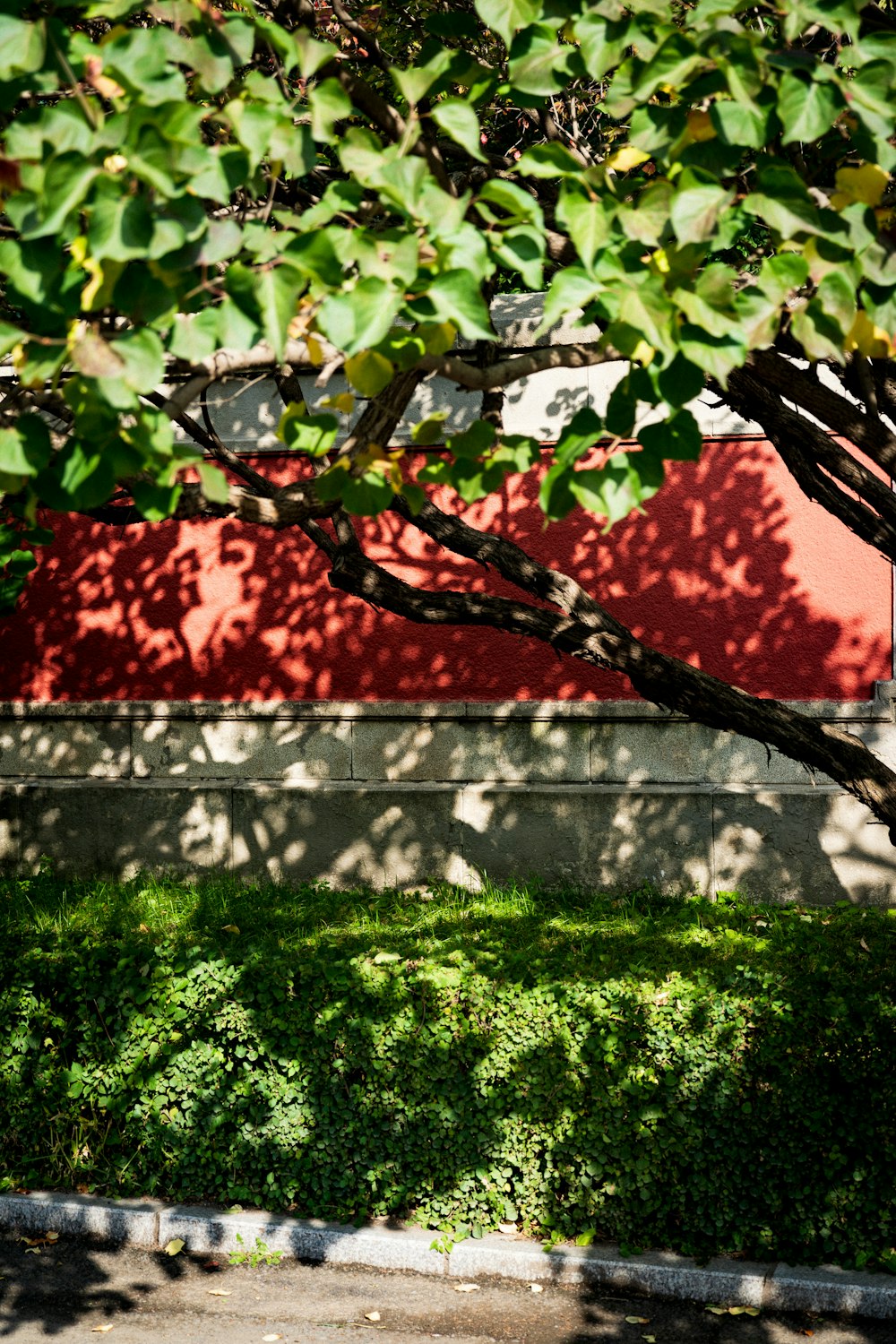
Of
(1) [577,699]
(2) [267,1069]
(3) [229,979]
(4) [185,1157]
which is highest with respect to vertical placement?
(1) [577,699]

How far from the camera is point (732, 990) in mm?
4789

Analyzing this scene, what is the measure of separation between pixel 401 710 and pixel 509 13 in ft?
19.9

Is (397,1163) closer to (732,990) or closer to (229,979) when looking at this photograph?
(229,979)

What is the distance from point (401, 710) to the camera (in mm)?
8430

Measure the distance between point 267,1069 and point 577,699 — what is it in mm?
3946

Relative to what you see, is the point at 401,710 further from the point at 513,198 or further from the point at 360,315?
the point at 360,315

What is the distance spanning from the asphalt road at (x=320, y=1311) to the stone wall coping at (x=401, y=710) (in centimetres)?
386

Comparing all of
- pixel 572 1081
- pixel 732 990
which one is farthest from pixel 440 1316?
pixel 732 990

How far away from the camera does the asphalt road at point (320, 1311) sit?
436 cm

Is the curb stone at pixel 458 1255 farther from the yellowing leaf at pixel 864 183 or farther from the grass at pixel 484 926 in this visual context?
the yellowing leaf at pixel 864 183

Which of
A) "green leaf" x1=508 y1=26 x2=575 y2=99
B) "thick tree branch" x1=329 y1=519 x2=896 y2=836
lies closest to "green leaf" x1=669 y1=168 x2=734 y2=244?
"green leaf" x1=508 y1=26 x2=575 y2=99

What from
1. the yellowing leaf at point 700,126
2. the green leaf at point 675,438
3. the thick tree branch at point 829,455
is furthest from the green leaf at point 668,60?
the thick tree branch at point 829,455

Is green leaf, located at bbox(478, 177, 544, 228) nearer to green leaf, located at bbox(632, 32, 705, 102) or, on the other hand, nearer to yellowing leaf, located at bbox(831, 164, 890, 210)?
green leaf, located at bbox(632, 32, 705, 102)

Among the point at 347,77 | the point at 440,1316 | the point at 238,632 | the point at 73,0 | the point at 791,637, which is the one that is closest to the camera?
the point at 73,0
